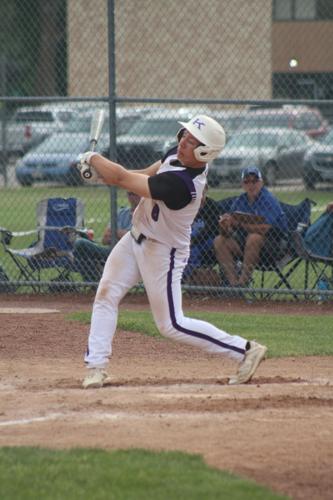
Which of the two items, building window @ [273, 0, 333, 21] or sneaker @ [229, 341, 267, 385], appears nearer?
sneaker @ [229, 341, 267, 385]

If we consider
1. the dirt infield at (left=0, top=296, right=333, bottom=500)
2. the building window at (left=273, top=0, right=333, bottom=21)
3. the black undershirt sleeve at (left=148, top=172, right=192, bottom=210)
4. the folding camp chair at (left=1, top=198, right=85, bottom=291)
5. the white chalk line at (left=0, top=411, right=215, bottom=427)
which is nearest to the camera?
the dirt infield at (left=0, top=296, right=333, bottom=500)

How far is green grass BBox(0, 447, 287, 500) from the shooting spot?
17.9ft

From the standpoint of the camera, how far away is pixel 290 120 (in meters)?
23.1

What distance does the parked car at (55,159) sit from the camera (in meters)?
20.4

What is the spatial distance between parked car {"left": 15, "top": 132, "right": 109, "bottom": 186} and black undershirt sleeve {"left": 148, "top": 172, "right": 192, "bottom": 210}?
1166 cm

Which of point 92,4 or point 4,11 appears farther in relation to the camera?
point 4,11

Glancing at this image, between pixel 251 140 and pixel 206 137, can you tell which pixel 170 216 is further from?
pixel 251 140

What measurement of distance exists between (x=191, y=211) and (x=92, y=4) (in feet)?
68.9

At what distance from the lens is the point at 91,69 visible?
28.0m

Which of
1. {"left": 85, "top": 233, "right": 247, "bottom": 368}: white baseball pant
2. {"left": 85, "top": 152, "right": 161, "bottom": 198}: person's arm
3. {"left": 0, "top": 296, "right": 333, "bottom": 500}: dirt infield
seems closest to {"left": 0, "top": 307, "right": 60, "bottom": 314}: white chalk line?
{"left": 0, "top": 296, "right": 333, "bottom": 500}: dirt infield

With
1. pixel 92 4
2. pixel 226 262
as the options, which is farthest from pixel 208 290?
pixel 92 4

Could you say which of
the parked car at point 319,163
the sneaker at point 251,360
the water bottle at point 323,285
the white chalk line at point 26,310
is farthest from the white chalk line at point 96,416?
the parked car at point 319,163

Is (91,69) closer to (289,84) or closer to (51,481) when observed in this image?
(289,84)

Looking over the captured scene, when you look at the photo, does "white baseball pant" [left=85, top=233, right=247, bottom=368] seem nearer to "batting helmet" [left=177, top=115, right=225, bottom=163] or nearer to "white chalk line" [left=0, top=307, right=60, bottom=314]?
"batting helmet" [left=177, top=115, right=225, bottom=163]
